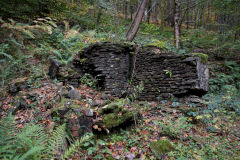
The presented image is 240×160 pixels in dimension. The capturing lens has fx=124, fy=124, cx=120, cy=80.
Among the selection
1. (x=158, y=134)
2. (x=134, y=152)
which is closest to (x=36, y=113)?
(x=134, y=152)

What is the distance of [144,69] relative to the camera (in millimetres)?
5016

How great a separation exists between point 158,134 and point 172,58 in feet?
9.47

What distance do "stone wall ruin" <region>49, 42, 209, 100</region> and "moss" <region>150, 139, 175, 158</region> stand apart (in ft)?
7.23

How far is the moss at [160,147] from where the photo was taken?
2.29 meters

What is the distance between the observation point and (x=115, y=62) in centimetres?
502

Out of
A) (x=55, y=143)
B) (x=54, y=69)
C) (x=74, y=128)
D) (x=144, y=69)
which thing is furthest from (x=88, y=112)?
(x=144, y=69)

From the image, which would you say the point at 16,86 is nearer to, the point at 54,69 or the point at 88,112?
the point at 54,69

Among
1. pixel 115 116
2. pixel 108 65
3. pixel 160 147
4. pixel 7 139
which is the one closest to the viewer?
pixel 7 139

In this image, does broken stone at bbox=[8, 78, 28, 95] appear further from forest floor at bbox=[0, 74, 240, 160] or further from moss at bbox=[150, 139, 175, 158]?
moss at bbox=[150, 139, 175, 158]

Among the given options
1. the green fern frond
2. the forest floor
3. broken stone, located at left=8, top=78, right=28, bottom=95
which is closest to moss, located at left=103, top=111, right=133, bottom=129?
the forest floor

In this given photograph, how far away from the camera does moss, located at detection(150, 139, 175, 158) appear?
2.29m

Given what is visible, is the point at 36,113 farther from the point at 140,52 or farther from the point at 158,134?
the point at 140,52

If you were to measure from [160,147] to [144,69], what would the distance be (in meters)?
3.15

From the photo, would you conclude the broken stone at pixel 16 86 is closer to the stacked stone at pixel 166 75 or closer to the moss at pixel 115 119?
the moss at pixel 115 119
